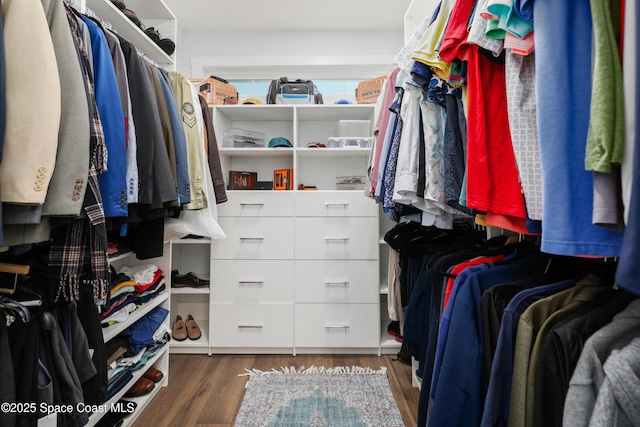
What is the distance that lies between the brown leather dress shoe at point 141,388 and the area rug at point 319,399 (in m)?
0.48

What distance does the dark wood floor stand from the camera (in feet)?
5.24

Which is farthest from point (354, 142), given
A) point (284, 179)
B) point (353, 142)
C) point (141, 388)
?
point (141, 388)

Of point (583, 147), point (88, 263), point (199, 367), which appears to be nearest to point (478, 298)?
point (583, 147)

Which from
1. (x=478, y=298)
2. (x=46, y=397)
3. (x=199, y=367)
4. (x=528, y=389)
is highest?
Result: (x=478, y=298)

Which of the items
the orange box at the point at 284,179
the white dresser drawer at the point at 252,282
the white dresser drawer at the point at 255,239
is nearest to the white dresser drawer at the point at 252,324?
the white dresser drawer at the point at 252,282

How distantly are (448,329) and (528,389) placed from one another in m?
0.29

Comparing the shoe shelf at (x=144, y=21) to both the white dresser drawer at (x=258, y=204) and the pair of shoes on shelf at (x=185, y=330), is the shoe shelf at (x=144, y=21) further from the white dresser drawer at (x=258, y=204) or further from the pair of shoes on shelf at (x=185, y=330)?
the pair of shoes on shelf at (x=185, y=330)

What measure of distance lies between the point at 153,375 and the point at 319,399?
2.97ft

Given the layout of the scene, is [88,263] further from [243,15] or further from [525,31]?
[243,15]

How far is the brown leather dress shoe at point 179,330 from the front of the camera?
2.34 m

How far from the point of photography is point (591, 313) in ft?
2.22

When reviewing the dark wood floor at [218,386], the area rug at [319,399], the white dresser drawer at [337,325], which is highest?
the white dresser drawer at [337,325]

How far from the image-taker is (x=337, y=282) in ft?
7.47

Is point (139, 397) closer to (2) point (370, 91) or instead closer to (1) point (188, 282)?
(1) point (188, 282)
